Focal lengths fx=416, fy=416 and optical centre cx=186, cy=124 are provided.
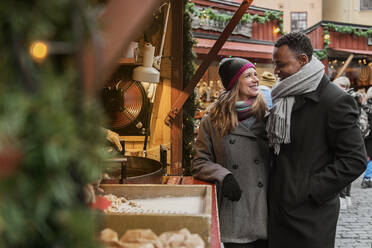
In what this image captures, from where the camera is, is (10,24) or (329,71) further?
(329,71)

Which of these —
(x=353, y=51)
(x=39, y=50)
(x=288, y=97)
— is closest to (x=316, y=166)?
(x=288, y=97)

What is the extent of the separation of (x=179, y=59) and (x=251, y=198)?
2691mm

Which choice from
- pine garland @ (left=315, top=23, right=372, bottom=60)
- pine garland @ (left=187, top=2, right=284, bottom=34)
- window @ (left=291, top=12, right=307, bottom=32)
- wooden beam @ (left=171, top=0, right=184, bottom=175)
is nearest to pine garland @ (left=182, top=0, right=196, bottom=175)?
wooden beam @ (left=171, top=0, right=184, bottom=175)

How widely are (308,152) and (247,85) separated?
76 centimetres

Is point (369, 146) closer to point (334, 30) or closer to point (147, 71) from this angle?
point (147, 71)

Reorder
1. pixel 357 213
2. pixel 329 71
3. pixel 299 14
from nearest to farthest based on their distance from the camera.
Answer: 1. pixel 357 213
2. pixel 329 71
3. pixel 299 14

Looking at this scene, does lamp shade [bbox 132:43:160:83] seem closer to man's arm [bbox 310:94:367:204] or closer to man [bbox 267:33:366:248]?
man [bbox 267:33:366:248]

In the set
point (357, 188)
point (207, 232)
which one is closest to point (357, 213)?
point (357, 188)

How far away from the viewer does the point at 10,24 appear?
566 millimetres

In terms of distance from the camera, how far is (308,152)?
8.88 feet

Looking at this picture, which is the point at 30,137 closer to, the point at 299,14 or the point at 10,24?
the point at 10,24

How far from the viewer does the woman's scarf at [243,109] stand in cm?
312

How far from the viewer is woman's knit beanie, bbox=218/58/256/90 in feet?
10.5

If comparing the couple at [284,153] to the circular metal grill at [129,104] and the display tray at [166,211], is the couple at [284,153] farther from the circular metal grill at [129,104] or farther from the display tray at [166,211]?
the circular metal grill at [129,104]
